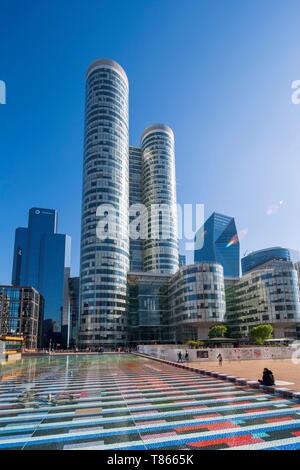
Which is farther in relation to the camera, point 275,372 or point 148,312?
point 148,312

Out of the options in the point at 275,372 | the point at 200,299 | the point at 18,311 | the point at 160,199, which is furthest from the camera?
the point at 160,199

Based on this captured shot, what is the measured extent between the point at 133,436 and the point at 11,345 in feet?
273

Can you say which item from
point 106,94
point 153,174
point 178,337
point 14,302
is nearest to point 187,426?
point 178,337

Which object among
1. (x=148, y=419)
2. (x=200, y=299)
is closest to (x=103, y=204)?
(x=200, y=299)

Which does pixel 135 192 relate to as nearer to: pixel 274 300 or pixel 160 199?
pixel 160 199

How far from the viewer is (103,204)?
12188 centimetres

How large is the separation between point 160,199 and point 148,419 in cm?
15088

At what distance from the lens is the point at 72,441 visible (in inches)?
371

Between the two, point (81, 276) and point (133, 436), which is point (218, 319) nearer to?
point (81, 276)

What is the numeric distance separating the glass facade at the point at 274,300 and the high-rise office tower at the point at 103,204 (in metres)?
41.8

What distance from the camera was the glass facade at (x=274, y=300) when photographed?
3856 inches

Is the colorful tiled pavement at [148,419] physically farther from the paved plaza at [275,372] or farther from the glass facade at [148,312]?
the glass facade at [148,312]

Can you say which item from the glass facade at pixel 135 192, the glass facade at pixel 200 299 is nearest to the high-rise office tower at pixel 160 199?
the glass facade at pixel 135 192

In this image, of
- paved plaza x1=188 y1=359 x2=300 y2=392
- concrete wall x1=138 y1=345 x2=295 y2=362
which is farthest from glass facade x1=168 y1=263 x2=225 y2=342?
paved plaza x1=188 y1=359 x2=300 y2=392
